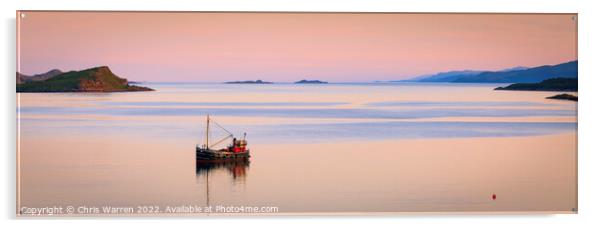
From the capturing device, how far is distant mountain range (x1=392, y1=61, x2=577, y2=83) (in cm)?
305

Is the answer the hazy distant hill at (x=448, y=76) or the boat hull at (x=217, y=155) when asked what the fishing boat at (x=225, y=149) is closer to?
the boat hull at (x=217, y=155)

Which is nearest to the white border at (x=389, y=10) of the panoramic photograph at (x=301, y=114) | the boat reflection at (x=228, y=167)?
the panoramic photograph at (x=301, y=114)

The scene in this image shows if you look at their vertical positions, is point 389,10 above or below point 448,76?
above

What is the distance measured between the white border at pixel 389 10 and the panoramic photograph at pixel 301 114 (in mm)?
32

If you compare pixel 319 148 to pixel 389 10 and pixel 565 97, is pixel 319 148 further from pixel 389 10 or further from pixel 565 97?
pixel 565 97

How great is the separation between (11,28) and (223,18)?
75 centimetres

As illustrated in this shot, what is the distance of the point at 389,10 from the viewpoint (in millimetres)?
3039

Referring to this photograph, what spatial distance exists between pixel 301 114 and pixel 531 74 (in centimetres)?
85

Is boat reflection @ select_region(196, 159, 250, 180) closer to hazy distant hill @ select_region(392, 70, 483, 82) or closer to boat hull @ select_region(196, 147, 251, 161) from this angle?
boat hull @ select_region(196, 147, 251, 161)

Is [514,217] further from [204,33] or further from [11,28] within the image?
[11,28]

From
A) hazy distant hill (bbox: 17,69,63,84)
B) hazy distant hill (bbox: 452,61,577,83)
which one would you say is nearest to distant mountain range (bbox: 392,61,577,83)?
hazy distant hill (bbox: 452,61,577,83)

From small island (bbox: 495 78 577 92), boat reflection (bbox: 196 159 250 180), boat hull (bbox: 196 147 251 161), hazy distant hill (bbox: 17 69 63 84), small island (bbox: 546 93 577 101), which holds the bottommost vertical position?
boat reflection (bbox: 196 159 250 180)

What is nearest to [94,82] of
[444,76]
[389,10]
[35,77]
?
[35,77]

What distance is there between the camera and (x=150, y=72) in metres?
3.05
